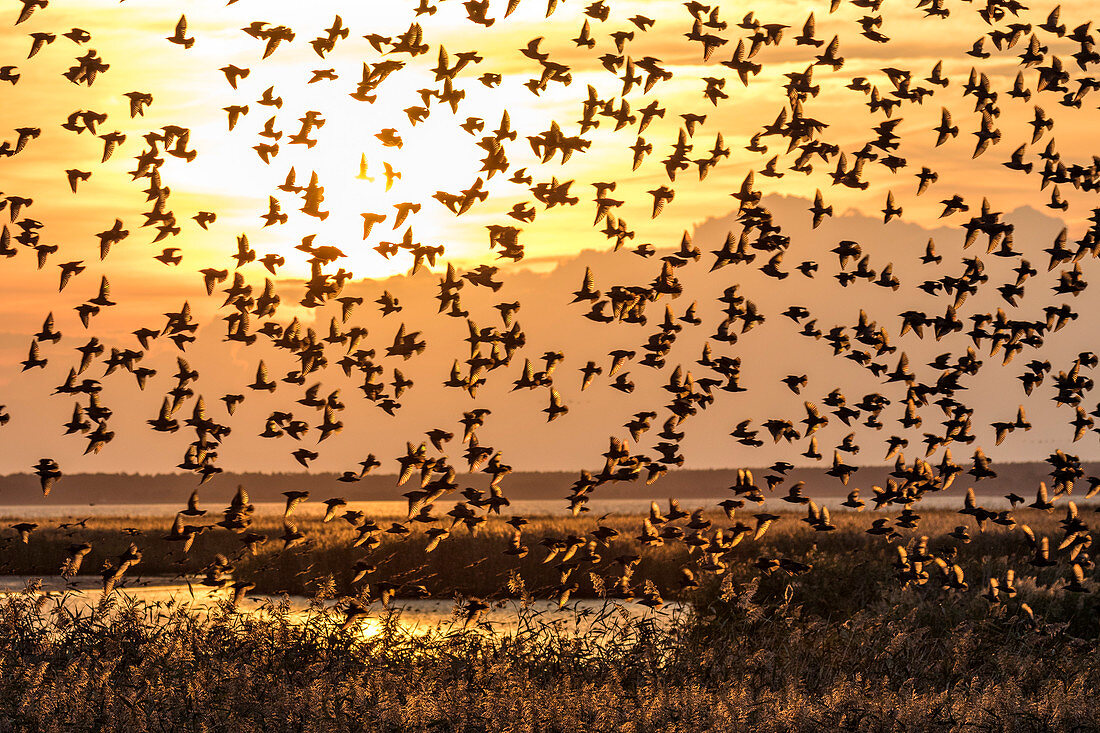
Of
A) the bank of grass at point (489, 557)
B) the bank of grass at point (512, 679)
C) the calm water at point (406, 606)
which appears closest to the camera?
the bank of grass at point (512, 679)

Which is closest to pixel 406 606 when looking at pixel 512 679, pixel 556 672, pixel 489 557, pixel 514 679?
pixel 556 672

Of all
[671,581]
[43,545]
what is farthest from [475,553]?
[43,545]

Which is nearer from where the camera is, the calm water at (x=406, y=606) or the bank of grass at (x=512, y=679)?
the bank of grass at (x=512, y=679)

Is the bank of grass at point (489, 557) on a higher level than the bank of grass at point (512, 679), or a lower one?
lower

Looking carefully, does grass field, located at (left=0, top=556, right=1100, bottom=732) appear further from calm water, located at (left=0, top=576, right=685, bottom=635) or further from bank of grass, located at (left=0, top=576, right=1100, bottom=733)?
calm water, located at (left=0, top=576, right=685, bottom=635)

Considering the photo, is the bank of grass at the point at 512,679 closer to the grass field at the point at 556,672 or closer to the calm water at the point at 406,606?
the grass field at the point at 556,672

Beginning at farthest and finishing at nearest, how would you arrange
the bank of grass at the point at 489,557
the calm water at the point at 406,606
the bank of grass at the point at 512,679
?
the bank of grass at the point at 489,557 → the calm water at the point at 406,606 → the bank of grass at the point at 512,679

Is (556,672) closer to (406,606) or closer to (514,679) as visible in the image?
(514,679)

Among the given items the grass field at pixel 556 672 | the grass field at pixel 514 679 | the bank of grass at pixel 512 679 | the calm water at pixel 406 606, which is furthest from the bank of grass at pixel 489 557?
the bank of grass at pixel 512 679

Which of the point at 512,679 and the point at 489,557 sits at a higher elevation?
the point at 512,679

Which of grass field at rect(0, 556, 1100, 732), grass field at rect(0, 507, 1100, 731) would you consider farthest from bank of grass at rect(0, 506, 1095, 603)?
grass field at rect(0, 556, 1100, 732)

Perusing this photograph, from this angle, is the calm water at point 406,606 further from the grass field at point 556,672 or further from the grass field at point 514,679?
the grass field at point 514,679

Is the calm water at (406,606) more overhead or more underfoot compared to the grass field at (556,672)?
more underfoot

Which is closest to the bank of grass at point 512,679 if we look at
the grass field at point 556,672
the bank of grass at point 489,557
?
the grass field at point 556,672
